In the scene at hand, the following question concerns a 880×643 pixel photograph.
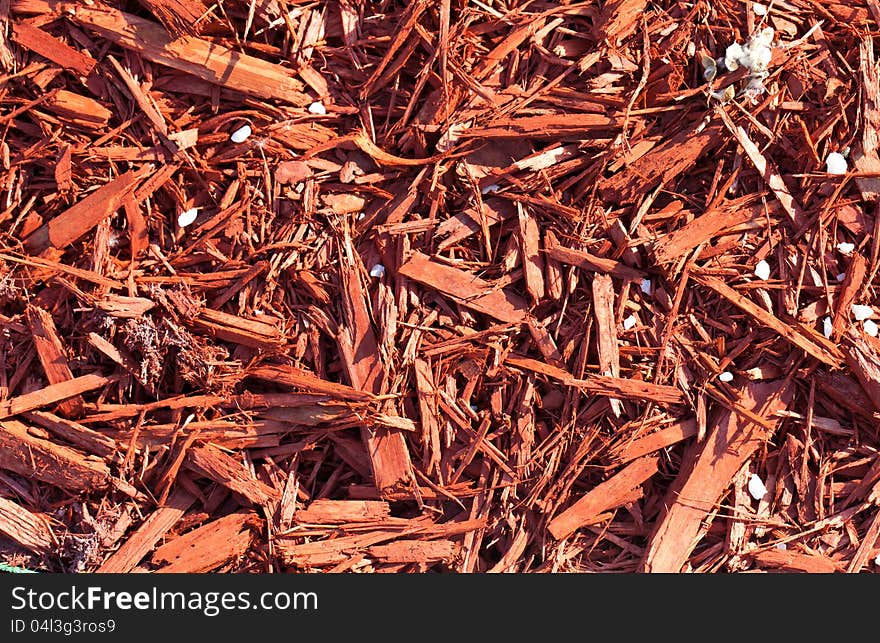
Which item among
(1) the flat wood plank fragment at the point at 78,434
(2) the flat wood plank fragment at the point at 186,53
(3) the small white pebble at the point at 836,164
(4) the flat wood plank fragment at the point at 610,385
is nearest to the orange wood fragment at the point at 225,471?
(1) the flat wood plank fragment at the point at 78,434

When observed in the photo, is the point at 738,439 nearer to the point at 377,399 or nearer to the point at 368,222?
the point at 377,399

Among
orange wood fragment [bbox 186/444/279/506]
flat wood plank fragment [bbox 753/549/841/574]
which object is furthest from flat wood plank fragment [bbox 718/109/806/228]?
orange wood fragment [bbox 186/444/279/506]

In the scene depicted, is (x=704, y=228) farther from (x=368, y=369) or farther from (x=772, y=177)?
(x=368, y=369)

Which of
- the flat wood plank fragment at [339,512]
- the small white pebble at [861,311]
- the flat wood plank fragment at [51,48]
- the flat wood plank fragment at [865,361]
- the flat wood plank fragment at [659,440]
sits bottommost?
the flat wood plank fragment at [339,512]

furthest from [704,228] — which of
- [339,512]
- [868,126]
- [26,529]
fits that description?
[26,529]

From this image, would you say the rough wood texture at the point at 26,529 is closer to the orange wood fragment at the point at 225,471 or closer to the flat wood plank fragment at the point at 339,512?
the orange wood fragment at the point at 225,471

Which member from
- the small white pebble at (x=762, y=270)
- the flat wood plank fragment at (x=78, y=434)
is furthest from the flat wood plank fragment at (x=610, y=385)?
the flat wood plank fragment at (x=78, y=434)

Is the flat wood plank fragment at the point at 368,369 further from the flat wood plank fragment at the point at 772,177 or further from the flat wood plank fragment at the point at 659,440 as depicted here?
the flat wood plank fragment at the point at 772,177

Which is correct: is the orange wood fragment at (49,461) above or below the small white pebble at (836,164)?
below
